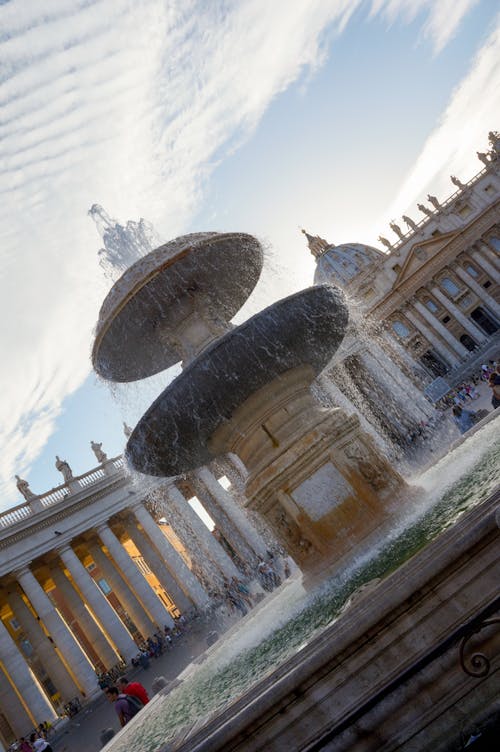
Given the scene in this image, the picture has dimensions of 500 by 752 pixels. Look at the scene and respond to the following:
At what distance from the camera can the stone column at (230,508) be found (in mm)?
28219

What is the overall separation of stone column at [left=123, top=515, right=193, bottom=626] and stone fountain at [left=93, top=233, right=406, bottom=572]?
877 inches

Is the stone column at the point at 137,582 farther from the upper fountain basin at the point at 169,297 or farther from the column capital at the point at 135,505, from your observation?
the upper fountain basin at the point at 169,297

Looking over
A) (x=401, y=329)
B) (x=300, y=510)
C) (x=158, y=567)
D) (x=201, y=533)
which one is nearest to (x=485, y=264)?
(x=401, y=329)

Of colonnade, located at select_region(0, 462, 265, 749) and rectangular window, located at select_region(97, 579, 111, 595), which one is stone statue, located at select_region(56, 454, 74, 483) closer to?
colonnade, located at select_region(0, 462, 265, 749)

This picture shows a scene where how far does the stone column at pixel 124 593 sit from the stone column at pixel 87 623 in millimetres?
1917

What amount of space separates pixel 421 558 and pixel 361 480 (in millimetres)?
3690

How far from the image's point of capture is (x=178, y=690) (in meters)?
8.34

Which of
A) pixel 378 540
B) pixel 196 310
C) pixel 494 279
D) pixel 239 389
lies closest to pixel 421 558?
pixel 378 540

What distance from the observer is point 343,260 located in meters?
72.2

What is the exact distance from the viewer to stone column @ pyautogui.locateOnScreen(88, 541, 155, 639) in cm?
2750

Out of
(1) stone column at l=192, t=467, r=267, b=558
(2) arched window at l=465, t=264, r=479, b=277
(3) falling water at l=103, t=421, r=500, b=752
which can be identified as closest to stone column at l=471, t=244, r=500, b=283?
(2) arched window at l=465, t=264, r=479, b=277

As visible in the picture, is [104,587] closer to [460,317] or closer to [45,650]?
[45,650]

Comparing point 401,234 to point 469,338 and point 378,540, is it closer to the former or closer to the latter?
point 469,338

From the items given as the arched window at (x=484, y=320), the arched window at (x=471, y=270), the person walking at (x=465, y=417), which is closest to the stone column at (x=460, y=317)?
the arched window at (x=484, y=320)
